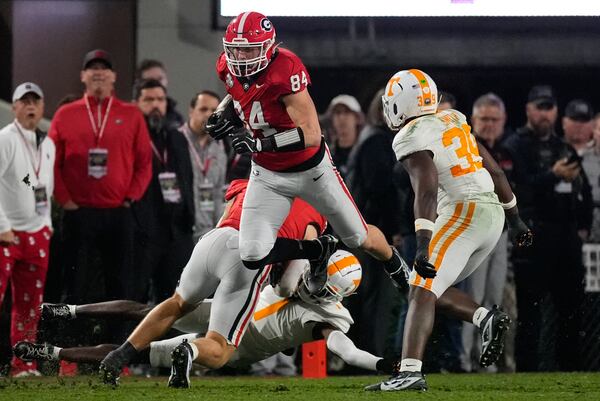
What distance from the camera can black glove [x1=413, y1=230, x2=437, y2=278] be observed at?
656 cm

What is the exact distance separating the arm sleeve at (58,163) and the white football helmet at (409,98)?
3.00 m

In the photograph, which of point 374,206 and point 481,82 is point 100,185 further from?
point 481,82

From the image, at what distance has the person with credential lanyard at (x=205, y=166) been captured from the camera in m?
9.82

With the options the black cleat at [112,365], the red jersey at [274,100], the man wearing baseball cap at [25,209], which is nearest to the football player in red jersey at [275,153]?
the red jersey at [274,100]

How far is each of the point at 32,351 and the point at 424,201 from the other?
240 centimetres

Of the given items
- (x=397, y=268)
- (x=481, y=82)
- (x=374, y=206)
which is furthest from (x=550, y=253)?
(x=481, y=82)

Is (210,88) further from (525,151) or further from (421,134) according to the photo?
(421,134)

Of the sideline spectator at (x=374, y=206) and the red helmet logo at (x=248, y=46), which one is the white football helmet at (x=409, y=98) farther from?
the sideline spectator at (x=374, y=206)

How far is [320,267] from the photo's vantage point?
7.38 m

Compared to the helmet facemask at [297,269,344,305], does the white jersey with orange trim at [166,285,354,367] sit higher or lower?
lower

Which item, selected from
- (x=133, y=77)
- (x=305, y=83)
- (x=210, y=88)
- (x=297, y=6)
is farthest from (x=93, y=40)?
(x=305, y=83)

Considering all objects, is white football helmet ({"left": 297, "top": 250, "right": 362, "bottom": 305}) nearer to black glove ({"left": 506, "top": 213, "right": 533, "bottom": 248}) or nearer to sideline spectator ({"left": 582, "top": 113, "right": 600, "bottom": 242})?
black glove ({"left": 506, "top": 213, "right": 533, "bottom": 248})

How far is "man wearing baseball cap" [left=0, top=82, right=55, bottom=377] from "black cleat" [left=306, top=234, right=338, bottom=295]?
225cm

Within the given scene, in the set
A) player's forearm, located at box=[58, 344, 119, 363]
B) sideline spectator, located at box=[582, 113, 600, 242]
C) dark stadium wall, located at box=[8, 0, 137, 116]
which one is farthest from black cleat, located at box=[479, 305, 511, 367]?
dark stadium wall, located at box=[8, 0, 137, 116]
